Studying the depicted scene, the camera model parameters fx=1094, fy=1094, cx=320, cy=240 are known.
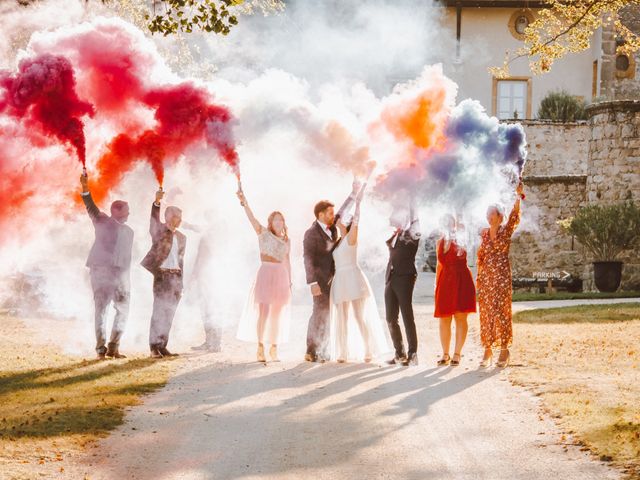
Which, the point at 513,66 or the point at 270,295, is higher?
the point at 513,66

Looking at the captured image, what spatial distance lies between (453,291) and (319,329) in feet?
5.57

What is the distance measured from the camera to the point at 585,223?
29.1m

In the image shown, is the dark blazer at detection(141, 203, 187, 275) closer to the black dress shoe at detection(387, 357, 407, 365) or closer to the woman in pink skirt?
the woman in pink skirt

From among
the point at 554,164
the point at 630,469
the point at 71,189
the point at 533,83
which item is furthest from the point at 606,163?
the point at 630,469

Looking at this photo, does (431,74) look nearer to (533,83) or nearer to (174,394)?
(174,394)

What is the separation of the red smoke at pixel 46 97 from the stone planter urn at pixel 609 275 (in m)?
18.9

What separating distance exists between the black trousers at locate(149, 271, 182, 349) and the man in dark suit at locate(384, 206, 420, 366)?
2914 millimetres

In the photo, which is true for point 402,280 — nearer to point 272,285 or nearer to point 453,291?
point 453,291

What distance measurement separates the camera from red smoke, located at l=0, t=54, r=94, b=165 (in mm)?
12469

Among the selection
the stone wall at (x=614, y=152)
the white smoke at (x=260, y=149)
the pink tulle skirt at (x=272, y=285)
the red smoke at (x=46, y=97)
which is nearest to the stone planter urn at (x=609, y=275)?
the stone wall at (x=614, y=152)

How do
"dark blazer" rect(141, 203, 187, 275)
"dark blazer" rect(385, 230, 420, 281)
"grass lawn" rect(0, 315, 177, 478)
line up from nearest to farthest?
"grass lawn" rect(0, 315, 177, 478) < "dark blazer" rect(385, 230, 420, 281) < "dark blazer" rect(141, 203, 187, 275)

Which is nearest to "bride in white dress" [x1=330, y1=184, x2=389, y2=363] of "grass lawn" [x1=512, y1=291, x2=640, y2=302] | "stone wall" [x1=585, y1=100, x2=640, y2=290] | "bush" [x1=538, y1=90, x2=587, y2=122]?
"grass lawn" [x1=512, y1=291, x2=640, y2=302]

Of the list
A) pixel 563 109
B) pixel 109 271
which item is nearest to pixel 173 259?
pixel 109 271

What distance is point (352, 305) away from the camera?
44.0 ft
